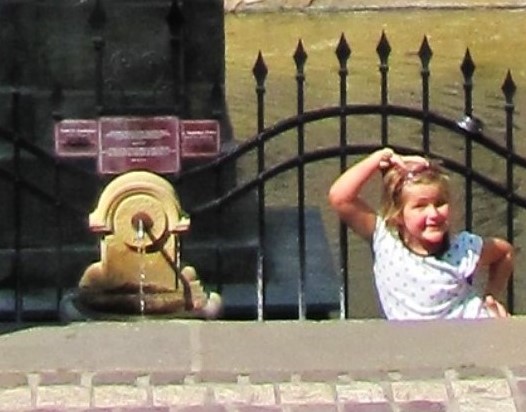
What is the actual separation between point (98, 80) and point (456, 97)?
589cm

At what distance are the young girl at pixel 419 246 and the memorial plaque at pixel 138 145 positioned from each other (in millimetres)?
639

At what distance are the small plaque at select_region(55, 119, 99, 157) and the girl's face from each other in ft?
3.93

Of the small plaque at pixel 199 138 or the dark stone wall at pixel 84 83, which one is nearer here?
the small plaque at pixel 199 138

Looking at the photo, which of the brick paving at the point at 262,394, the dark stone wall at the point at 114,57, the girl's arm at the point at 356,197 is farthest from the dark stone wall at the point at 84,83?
the brick paving at the point at 262,394

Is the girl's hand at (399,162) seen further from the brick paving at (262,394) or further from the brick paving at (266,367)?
the brick paving at (262,394)

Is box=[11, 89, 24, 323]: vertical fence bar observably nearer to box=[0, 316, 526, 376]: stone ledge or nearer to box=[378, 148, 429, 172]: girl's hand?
box=[0, 316, 526, 376]: stone ledge

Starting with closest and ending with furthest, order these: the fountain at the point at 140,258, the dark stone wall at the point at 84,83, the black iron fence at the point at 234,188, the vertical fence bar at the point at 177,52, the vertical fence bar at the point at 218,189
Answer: the fountain at the point at 140,258 < the black iron fence at the point at 234,188 < the vertical fence bar at the point at 218,189 < the vertical fence bar at the point at 177,52 < the dark stone wall at the point at 84,83

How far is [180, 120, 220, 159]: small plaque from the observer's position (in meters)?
6.38

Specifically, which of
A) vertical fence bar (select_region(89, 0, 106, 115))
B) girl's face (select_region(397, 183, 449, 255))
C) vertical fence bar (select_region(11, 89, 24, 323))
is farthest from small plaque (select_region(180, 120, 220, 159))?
girl's face (select_region(397, 183, 449, 255))

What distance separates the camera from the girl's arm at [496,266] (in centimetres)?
610

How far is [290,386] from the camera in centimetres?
554

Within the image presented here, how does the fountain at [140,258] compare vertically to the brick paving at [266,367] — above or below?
above

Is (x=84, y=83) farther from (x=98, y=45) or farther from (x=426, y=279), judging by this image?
(x=426, y=279)

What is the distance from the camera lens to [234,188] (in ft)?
22.3
